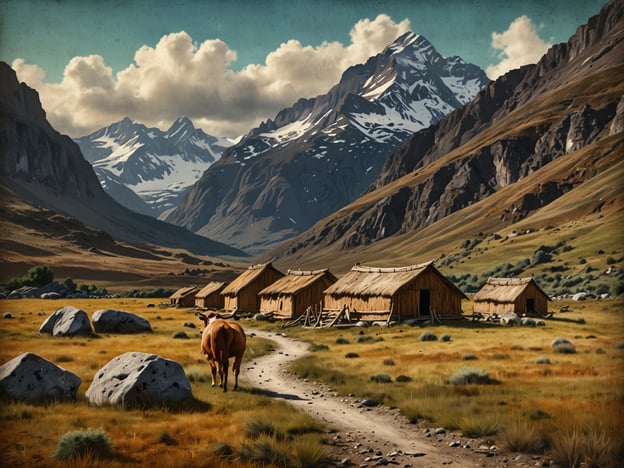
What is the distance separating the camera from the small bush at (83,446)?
11305 millimetres

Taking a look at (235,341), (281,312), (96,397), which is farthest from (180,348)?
(281,312)

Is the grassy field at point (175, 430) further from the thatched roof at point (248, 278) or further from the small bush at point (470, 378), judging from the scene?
the thatched roof at point (248, 278)

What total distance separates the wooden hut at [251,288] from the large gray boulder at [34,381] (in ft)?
195

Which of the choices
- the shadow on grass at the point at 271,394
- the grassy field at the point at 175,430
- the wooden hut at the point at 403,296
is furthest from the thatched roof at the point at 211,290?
the shadow on grass at the point at 271,394

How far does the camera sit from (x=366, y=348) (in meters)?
36.9

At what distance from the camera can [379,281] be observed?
199 ft

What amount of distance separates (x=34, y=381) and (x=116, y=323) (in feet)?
105

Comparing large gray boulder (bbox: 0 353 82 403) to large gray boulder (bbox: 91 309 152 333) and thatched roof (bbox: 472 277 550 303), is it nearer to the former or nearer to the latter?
large gray boulder (bbox: 91 309 152 333)

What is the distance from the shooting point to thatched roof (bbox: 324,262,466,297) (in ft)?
187

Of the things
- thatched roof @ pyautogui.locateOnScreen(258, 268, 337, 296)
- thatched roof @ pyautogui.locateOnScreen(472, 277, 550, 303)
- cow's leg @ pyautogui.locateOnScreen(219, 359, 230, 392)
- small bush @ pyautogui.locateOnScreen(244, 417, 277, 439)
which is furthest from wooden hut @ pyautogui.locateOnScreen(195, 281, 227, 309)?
small bush @ pyautogui.locateOnScreen(244, 417, 277, 439)

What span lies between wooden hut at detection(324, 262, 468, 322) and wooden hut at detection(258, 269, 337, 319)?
15.7 ft

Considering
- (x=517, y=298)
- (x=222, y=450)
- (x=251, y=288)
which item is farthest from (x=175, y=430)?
(x=251, y=288)

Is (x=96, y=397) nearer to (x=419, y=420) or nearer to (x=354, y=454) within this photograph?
(x=354, y=454)

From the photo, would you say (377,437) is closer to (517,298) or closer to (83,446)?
(83,446)
